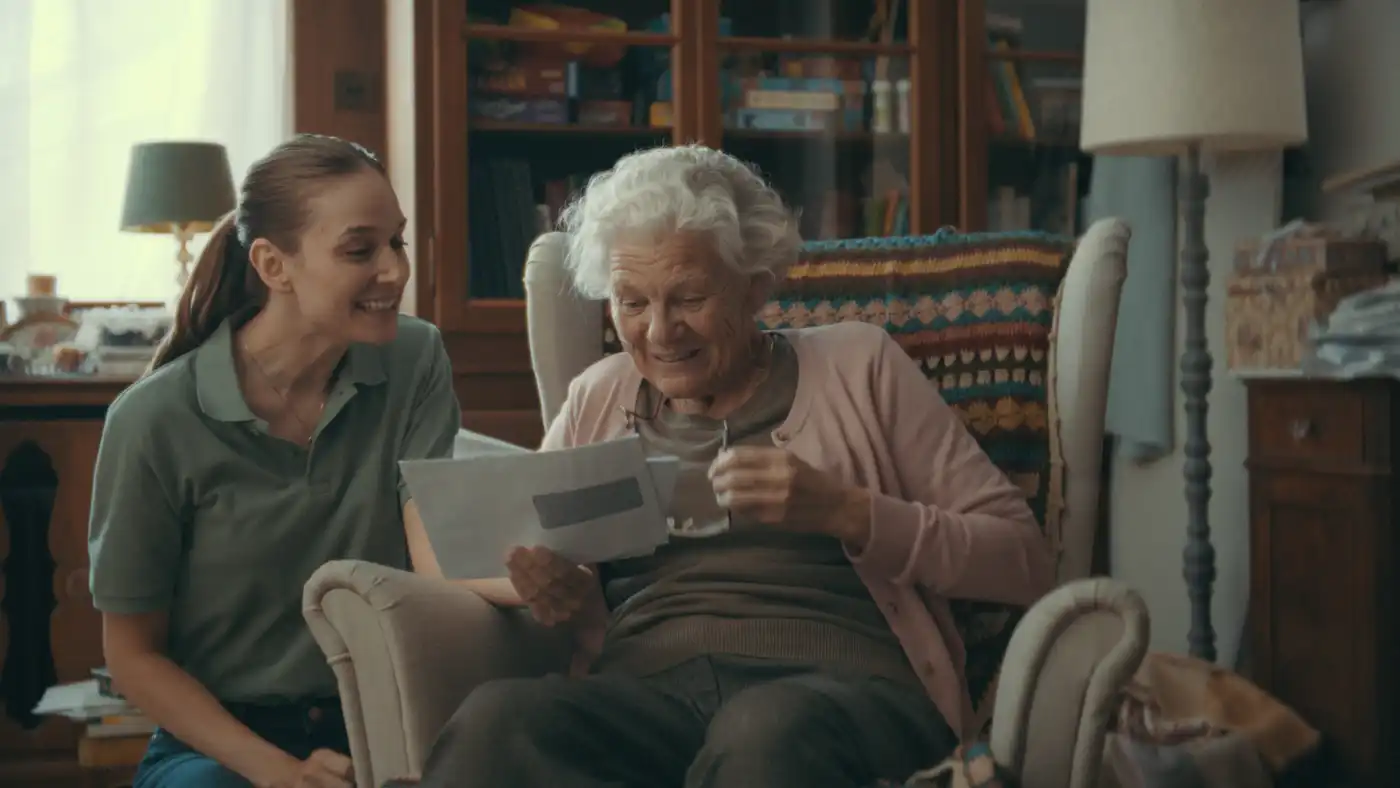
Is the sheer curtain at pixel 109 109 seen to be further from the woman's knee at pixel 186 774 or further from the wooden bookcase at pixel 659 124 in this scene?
the woman's knee at pixel 186 774

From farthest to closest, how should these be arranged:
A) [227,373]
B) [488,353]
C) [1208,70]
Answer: [488,353], [1208,70], [227,373]

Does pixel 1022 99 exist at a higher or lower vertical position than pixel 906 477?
higher

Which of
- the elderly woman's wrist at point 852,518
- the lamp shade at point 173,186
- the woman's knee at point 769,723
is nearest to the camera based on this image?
the woman's knee at point 769,723

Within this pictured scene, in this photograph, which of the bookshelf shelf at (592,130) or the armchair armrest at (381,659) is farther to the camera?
the bookshelf shelf at (592,130)

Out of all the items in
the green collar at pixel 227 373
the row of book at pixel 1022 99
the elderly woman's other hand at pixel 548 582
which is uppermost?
the row of book at pixel 1022 99

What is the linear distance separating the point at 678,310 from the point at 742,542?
262mm

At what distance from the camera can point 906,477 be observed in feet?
5.44

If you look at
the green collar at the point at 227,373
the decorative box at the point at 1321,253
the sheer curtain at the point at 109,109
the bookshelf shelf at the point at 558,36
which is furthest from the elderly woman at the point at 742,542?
the sheer curtain at the point at 109,109

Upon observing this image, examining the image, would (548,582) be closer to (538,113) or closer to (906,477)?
(906,477)

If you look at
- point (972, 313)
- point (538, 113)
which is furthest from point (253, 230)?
point (538, 113)

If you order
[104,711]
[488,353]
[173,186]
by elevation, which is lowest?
[104,711]

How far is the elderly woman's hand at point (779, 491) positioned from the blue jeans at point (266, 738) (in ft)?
1.57

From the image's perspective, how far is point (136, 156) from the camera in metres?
2.88

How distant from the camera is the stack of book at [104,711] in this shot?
1705 mm
